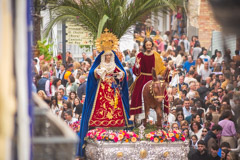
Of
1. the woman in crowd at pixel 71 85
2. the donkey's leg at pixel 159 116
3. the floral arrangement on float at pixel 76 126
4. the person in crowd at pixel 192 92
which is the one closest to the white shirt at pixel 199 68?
the person in crowd at pixel 192 92

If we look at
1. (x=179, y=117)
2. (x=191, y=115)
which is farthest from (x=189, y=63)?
(x=179, y=117)

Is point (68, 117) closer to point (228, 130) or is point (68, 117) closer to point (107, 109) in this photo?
point (107, 109)

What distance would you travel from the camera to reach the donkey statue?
1034 centimetres

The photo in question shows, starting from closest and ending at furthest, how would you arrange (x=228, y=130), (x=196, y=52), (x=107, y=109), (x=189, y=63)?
(x=228, y=130) < (x=107, y=109) < (x=189, y=63) < (x=196, y=52)

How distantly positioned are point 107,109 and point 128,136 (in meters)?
0.85

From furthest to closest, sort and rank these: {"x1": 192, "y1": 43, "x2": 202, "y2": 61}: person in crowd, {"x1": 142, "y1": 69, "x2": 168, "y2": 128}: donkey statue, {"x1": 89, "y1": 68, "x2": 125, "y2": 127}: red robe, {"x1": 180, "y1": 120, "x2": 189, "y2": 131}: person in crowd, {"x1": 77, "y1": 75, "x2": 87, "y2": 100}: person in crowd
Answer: {"x1": 192, "y1": 43, "x2": 202, "y2": 61}: person in crowd < {"x1": 77, "y1": 75, "x2": 87, "y2": 100}: person in crowd < {"x1": 180, "y1": 120, "x2": 189, "y2": 131}: person in crowd < {"x1": 89, "y1": 68, "x2": 125, "y2": 127}: red robe < {"x1": 142, "y1": 69, "x2": 168, "y2": 128}: donkey statue

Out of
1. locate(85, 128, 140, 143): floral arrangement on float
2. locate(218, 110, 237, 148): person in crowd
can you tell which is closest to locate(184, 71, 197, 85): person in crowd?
locate(218, 110, 237, 148): person in crowd

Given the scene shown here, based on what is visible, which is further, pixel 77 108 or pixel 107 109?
pixel 77 108

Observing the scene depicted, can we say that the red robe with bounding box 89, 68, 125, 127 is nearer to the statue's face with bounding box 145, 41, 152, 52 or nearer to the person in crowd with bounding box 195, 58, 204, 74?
the statue's face with bounding box 145, 41, 152, 52

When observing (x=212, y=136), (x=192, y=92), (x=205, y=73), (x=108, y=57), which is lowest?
A: (x=212, y=136)

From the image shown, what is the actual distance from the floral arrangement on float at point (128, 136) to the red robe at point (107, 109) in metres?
0.43

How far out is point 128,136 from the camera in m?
10.6

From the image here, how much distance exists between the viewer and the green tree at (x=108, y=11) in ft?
→ 38.7

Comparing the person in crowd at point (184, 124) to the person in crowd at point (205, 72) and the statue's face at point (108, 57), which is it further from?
the person in crowd at point (205, 72)
